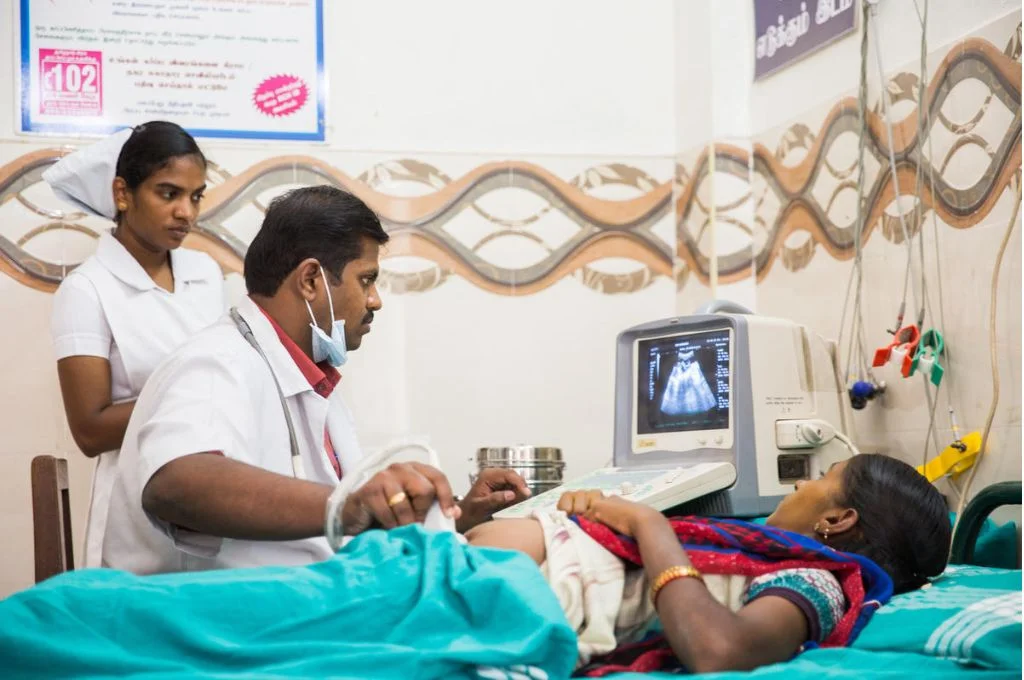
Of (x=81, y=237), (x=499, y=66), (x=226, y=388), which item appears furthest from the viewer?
(x=499, y=66)

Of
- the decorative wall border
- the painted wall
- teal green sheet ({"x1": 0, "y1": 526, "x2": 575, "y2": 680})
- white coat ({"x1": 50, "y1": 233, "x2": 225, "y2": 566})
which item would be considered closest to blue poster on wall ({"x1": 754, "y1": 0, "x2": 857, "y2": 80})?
the painted wall

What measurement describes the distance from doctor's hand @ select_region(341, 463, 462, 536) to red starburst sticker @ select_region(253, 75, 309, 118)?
203 centimetres

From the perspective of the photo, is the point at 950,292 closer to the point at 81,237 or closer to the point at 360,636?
the point at 360,636

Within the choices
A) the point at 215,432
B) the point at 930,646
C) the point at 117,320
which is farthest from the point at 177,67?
the point at 930,646

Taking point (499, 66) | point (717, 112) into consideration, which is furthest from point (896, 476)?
point (499, 66)

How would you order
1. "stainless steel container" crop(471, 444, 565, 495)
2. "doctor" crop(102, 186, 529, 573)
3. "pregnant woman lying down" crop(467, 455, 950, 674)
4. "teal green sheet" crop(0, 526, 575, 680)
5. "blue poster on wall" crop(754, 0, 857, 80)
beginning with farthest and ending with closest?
"stainless steel container" crop(471, 444, 565, 495)
"blue poster on wall" crop(754, 0, 857, 80)
"doctor" crop(102, 186, 529, 573)
"pregnant woman lying down" crop(467, 455, 950, 674)
"teal green sheet" crop(0, 526, 575, 680)

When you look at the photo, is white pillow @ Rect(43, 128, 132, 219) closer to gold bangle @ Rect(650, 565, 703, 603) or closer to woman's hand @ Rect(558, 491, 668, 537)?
woman's hand @ Rect(558, 491, 668, 537)

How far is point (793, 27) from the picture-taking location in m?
3.26

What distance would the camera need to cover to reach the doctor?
1.72 metres

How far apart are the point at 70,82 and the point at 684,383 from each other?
1.83 meters

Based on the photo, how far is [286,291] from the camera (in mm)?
2182

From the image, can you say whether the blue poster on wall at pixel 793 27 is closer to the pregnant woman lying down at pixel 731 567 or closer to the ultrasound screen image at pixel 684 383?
the ultrasound screen image at pixel 684 383

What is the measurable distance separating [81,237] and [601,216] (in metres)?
1.44

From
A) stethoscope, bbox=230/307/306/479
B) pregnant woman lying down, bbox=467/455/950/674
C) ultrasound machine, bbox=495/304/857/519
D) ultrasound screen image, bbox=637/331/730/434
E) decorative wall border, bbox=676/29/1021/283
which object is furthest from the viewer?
ultrasound screen image, bbox=637/331/730/434
